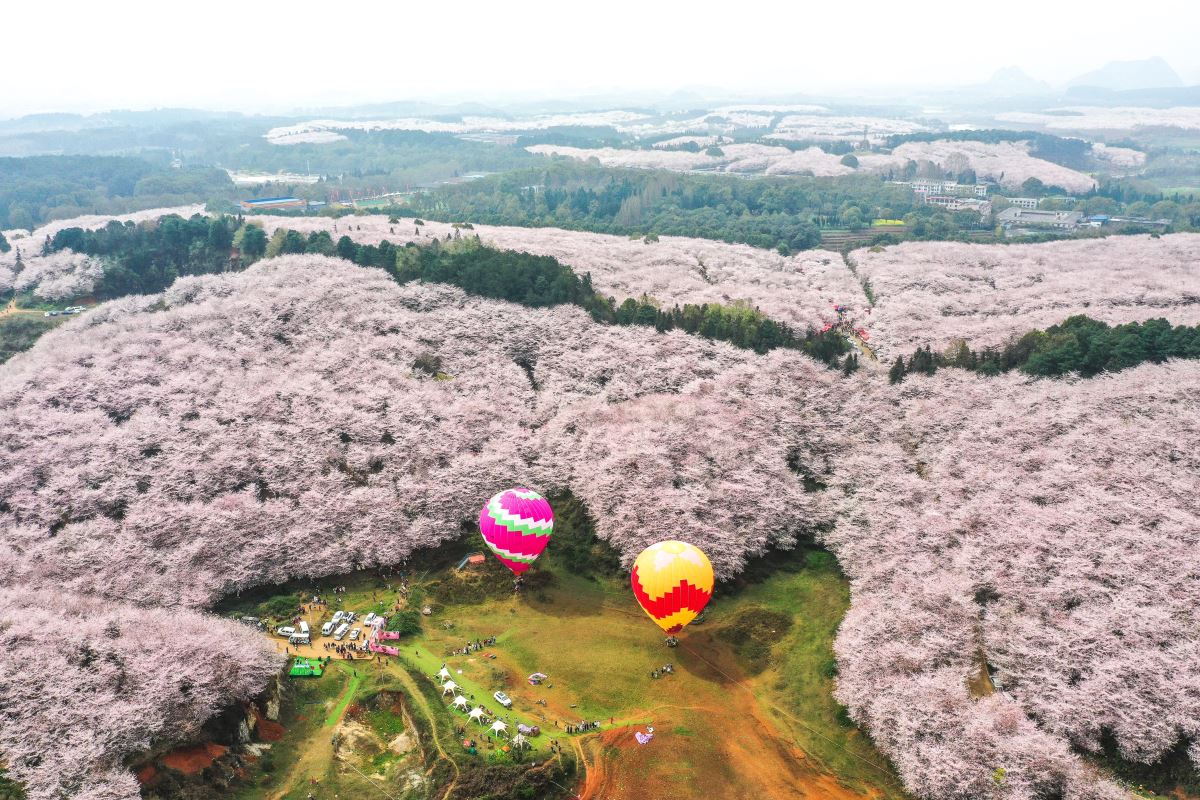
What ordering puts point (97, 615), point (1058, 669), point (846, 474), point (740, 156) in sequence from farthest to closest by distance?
point (740, 156) < point (846, 474) < point (97, 615) < point (1058, 669)

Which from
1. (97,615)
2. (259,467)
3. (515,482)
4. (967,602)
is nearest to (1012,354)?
(967,602)

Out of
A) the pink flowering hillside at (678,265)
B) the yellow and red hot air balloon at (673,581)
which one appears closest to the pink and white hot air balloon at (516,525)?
the yellow and red hot air balloon at (673,581)

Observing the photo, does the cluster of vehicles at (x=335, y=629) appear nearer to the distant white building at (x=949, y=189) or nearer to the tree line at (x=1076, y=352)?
the tree line at (x=1076, y=352)

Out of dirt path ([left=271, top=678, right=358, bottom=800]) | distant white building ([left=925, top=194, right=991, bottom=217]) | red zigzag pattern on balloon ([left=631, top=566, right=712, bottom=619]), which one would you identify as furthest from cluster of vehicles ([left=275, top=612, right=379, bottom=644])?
distant white building ([left=925, top=194, right=991, bottom=217])

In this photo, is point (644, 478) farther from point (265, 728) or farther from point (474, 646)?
point (265, 728)

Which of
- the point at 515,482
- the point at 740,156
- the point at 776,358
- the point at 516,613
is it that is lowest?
the point at 516,613

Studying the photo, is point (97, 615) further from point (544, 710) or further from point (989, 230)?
point (989, 230)
